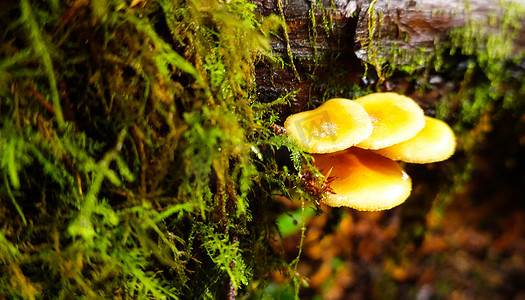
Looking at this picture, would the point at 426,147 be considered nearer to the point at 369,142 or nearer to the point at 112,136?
the point at 369,142

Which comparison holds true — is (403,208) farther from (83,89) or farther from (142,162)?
(83,89)

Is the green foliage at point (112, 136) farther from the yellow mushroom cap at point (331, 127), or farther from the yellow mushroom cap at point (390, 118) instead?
the yellow mushroom cap at point (390, 118)

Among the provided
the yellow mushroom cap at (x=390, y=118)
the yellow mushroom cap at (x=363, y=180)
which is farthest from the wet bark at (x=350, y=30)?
the yellow mushroom cap at (x=363, y=180)

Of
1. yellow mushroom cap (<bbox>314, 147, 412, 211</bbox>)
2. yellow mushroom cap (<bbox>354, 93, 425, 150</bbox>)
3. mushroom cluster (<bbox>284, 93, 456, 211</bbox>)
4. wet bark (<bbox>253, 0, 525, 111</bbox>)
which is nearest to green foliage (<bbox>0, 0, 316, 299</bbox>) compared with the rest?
wet bark (<bbox>253, 0, 525, 111</bbox>)

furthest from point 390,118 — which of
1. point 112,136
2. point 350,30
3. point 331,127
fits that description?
point 112,136

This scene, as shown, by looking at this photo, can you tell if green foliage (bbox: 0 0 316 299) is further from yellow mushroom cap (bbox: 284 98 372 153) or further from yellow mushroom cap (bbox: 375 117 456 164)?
yellow mushroom cap (bbox: 375 117 456 164)

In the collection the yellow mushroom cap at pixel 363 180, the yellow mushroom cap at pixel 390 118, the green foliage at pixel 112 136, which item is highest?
the green foliage at pixel 112 136
